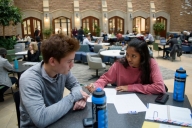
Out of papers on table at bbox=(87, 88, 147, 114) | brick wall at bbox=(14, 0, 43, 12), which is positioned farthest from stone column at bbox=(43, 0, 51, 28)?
papers on table at bbox=(87, 88, 147, 114)

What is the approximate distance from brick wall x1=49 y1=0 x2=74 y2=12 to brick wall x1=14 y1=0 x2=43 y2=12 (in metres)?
0.92

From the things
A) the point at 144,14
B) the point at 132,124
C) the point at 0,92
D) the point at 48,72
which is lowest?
the point at 0,92

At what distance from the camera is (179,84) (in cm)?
148

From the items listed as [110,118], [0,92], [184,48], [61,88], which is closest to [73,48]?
[61,88]

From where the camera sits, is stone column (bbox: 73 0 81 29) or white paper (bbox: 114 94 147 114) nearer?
white paper (bbox: 114 94 147 114)

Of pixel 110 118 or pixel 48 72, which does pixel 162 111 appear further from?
pixel 48 72

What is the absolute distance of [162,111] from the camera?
137 centimetres

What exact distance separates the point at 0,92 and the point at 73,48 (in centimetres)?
330

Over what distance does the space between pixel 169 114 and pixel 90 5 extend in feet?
56.0

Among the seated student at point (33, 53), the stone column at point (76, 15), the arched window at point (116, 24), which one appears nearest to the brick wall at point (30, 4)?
the stone column at point (76, 15)

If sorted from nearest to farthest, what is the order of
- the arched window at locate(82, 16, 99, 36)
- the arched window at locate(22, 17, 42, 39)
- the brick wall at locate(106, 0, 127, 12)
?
the arched window at locate(22, 17, 42, 39) → the arched window at locate(82, 16, 99, 36) → the brick wall at locate(106, 0, 127, 12)

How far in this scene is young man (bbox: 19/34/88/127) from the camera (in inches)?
47.1

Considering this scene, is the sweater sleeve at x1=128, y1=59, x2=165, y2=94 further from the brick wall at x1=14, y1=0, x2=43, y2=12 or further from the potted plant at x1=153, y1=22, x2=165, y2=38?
the potted plant at x1=153, y1=22, x2=165, y2=38

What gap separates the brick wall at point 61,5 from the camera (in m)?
16.3
